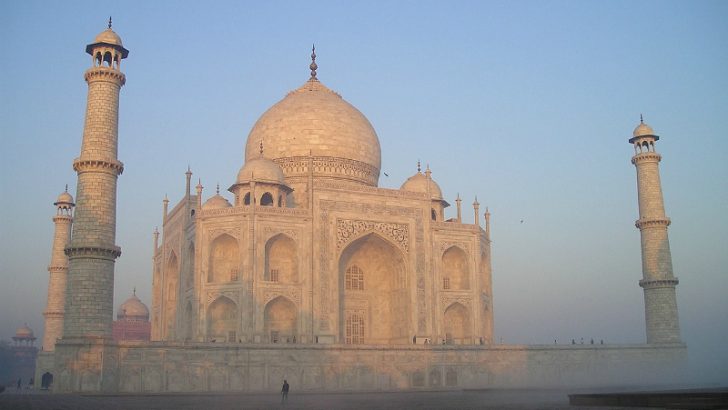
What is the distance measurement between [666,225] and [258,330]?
1602 centimetres

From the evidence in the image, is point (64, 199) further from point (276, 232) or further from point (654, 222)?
point (654, 222)

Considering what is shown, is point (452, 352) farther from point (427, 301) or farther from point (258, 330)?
point (258, 330)

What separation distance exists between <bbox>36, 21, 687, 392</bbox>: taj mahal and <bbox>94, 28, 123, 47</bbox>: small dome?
0.13ft

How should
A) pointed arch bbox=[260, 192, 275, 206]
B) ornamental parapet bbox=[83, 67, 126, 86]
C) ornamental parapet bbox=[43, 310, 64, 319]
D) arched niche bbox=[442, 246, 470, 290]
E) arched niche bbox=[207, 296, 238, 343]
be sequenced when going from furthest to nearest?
ornamental parapet bbox=[43, 310, 64, 319] < arched niche bbox=[442, 246, 470, 290] < pointed arch bbox=[260, 192, 275, 206] < arched niche bbox=[207, 296, 238, 343] < ornamental parapet bbox=[83, 67, 126, 86]

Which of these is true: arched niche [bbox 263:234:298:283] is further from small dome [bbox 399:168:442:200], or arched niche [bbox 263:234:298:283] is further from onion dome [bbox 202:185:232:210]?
small dome [bbox 399:168:442:200]

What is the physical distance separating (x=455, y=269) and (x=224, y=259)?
924 cm

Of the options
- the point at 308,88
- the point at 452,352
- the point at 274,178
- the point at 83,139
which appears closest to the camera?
the point at 83,139

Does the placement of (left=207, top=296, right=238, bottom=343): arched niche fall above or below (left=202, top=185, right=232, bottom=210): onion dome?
below

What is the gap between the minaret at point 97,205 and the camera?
66.2 feet

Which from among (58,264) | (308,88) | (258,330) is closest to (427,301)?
(258,330)

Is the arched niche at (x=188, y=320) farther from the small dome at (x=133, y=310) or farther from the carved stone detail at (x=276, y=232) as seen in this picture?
the small dome at (x=133, y=310)

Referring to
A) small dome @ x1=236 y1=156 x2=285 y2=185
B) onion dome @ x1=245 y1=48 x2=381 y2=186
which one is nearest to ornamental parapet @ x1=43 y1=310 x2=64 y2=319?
small dome @ x1=236 y1=156 x2=285 y2=185

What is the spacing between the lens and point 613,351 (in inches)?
1098

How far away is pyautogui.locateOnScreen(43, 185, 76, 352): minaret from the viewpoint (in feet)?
103
